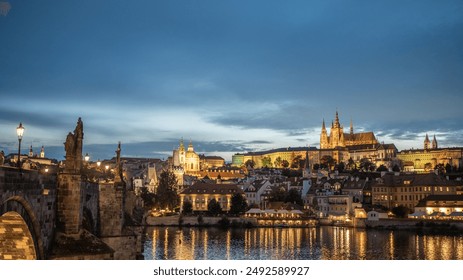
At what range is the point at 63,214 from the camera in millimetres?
8352

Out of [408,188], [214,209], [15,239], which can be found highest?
[408,188]

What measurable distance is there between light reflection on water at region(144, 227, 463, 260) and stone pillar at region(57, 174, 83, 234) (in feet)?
42.3

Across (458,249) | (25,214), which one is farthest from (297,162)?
(25,214)

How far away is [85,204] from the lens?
9.27 metres

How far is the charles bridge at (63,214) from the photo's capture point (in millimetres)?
6633

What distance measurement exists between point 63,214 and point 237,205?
36675 millimetres

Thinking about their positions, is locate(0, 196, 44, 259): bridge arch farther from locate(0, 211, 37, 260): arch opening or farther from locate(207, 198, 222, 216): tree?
locate(207, 198, 222, 216): tree

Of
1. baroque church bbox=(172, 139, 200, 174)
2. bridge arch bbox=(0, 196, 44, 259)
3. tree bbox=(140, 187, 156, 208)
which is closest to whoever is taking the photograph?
bridge arch bbox=(0, 196, 44, 259)

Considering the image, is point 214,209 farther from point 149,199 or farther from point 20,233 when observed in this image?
point 20,233

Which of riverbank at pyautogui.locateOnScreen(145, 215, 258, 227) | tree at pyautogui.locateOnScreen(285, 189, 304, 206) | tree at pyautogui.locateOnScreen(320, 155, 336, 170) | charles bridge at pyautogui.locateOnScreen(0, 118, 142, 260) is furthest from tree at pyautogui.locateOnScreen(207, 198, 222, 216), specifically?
tree at pyautogui.locateOnScreen(320, 155, 336, 170)

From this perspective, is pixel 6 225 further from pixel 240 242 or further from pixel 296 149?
pixel 296 149

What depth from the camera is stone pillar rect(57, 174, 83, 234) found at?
328 inches

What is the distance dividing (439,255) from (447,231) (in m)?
13.7

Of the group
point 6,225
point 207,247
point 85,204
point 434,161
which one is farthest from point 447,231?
point 6,225
